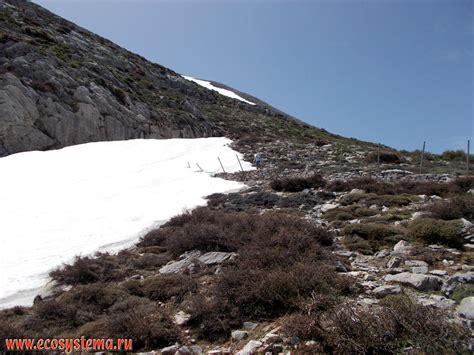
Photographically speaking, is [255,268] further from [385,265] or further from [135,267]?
[135,267]

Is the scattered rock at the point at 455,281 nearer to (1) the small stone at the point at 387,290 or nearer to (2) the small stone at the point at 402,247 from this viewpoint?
(1) the small stone at the point at 387,290

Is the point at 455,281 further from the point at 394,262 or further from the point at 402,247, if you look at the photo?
the point at 402,247

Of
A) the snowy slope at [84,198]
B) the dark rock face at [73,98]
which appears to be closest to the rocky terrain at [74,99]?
the dark rock face at [73,98]

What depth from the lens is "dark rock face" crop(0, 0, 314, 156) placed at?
27.5m

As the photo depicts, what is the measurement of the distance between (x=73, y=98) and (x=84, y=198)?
19.9 m

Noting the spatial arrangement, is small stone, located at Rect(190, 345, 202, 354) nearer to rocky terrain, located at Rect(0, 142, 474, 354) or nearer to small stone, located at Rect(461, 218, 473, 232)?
rocky terrain, located at Rect(0, 142, 474, 354)

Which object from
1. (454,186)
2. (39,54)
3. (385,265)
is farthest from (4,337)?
(39,54)

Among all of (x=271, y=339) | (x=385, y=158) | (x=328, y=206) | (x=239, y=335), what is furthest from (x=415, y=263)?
(x=385, y=158)


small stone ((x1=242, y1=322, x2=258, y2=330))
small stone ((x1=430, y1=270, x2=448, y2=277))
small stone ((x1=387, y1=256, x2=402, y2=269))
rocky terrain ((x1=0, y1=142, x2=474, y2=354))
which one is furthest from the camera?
small stone ((x1=387, y1=256, x2=402, y2=269))

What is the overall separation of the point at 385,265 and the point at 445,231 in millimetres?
1868

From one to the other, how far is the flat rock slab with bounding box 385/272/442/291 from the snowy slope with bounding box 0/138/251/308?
7.39 m

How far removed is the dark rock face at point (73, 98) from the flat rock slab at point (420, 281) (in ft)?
90.9

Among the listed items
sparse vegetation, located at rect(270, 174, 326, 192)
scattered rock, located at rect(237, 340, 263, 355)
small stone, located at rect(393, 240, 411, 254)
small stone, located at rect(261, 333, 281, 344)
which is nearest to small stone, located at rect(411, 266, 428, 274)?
small stone, located at rect(393, 240, 411, 254)

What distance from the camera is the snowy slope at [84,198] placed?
973 cm
